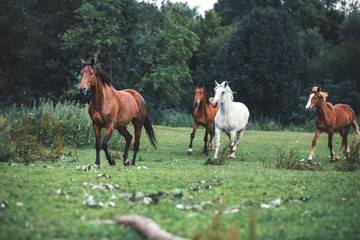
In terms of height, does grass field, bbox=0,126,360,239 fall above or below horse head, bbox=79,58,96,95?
below

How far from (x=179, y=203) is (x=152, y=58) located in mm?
34868

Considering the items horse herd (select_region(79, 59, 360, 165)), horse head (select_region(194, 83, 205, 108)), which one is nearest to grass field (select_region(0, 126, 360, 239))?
horse herd (select_region(79, 59, 360, 165))

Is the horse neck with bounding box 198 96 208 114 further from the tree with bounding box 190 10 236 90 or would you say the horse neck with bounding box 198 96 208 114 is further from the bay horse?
the tree with bounding box 190 10 236 90

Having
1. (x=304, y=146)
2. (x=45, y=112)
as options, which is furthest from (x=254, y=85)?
(x=45, y=112)

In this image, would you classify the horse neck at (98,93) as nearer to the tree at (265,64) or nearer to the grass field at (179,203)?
the grass field at (179,203)

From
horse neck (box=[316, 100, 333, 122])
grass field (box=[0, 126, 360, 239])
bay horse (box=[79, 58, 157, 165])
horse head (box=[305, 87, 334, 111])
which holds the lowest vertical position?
grass field (box=[0, 126, 360, 239])

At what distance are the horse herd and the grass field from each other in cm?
214

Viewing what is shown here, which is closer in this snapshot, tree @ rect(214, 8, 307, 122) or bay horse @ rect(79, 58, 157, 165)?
bay horse @ rect(79, 58, 157, 165)

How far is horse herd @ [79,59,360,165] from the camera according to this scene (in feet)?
33.9

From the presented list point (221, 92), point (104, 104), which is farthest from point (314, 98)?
point (104, 104)

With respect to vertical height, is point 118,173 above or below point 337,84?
below

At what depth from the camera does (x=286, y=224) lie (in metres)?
4.77

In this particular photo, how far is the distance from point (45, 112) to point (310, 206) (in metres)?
13.0

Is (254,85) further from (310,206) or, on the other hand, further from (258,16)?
(310,206)
